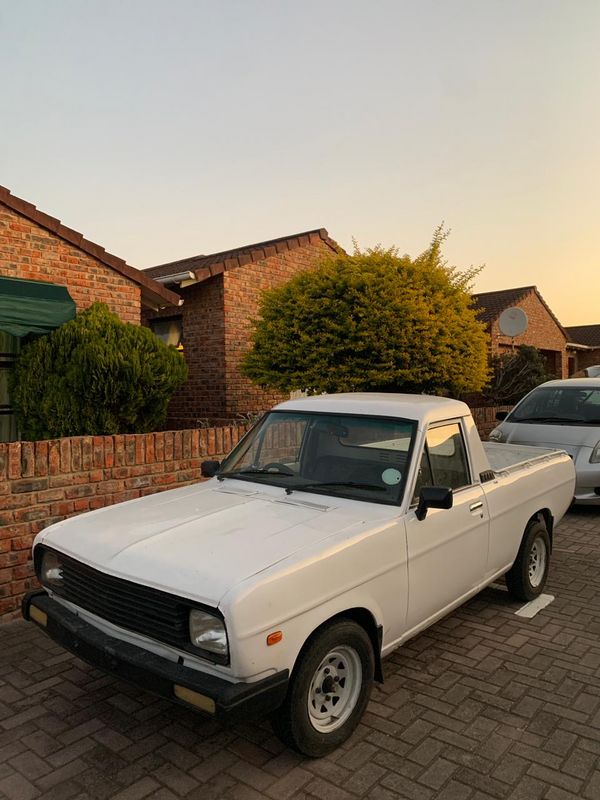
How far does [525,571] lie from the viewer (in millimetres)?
4840

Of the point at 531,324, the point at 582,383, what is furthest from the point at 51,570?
the point at 531,324

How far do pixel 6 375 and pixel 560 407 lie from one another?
327 inches

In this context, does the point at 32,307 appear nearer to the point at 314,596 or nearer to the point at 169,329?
the point at 169,329

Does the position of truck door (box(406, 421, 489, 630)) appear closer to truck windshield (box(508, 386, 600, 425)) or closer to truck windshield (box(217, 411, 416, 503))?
truck windshield (box(217, 411, 416, 503))

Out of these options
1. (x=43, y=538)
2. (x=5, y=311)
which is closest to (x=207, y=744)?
(x=43, y=538)

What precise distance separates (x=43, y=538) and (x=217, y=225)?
35.9ft

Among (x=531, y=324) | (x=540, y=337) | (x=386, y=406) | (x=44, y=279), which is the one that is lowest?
(x=386, y=406)

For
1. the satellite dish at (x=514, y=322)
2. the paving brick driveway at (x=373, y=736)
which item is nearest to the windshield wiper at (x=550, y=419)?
the paving brick driveway at (x=373, y=736)

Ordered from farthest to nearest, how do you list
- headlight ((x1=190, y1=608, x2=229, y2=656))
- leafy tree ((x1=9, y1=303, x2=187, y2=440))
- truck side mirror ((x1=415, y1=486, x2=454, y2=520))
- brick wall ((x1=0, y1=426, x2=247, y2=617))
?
leafy tree ((x1=9, y1=303, x2=187, y2=440)) < brick wall ((x1=0, y1=426, x2=247, y2=617)) < truck side mirror ((x1=415, y1=486, x2=454, y2=520)) < headlight ((x1=190, y1=608, x2=229, y2=656))

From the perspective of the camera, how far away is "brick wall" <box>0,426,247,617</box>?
460cm

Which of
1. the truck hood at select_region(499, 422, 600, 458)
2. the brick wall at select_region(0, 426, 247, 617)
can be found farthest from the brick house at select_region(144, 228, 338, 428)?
the brick wall at select_region(0, 426, 247, 617)

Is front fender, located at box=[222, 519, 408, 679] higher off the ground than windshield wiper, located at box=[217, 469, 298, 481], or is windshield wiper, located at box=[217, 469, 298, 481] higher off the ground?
windshield wiper, located at box=[217, 469, 298, 481]

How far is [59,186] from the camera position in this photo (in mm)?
9938

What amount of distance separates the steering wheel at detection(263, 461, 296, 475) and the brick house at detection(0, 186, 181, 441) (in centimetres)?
490
